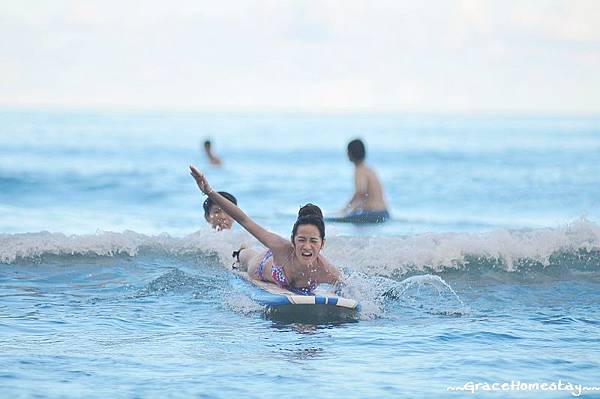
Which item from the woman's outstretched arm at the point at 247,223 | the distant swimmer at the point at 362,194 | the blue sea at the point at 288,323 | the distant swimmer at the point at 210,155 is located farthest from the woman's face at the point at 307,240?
the distant swimmer at the point at 210,155

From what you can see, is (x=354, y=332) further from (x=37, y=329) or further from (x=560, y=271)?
(x=560, y=271)

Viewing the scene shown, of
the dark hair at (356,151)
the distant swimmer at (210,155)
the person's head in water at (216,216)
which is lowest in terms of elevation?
the person's head in water at (216,216)

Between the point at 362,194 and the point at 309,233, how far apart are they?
7233 mm

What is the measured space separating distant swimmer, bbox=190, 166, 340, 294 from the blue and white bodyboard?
0.30 m

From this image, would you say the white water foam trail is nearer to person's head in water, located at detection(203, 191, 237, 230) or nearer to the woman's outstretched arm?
person's head in water, located at detection(203, 191, 237, 230)

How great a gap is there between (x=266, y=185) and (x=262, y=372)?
20671 millimetres

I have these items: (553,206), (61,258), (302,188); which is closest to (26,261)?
(61,258)

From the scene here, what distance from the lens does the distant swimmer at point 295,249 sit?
783cm

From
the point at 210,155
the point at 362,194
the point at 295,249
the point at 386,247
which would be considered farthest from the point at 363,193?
the point at 210,155

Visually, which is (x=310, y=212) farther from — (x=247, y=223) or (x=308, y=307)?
(x=308, y=307)

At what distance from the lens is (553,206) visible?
73.9 ft

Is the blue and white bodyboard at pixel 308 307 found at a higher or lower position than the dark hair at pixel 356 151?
lower

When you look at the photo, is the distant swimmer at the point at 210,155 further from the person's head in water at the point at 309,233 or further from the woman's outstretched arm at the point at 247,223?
the person's head in water at the point at 309,233

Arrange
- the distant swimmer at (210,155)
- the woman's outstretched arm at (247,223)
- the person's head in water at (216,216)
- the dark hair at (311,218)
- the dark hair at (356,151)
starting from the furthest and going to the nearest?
the distant swimmer at (210,155) → the dark hair at (356,151) → the person's head in water at (216,216) → the woman's outstretched arm at (247,223) → the dark hair at (311,218)
